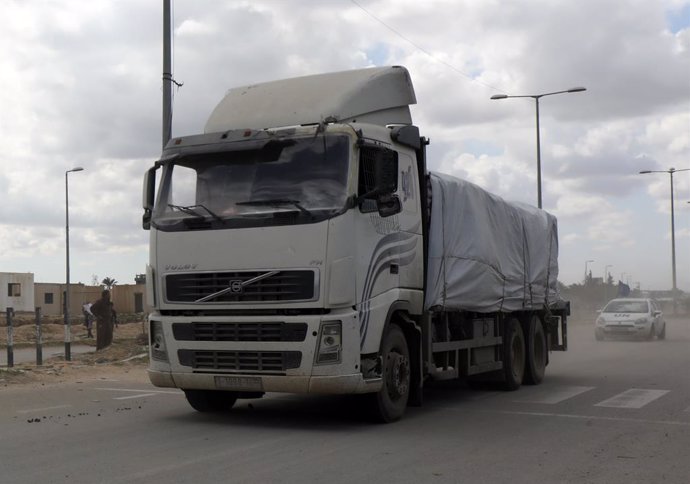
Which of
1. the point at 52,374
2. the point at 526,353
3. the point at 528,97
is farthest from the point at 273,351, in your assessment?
the point at 528,97

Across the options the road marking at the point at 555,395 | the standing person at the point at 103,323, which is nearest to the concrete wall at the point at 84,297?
the standing person at the point at 103,323

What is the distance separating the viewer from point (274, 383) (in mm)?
8875

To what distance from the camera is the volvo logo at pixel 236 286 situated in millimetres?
8930

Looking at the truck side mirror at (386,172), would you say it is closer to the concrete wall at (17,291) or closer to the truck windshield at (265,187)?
the truck windshield at (265,187)

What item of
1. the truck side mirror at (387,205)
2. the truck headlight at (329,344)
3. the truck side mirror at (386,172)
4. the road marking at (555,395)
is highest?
the truck side mirror at (386,172)

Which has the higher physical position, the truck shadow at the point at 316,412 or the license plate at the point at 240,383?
the license plate at the point at 240,383

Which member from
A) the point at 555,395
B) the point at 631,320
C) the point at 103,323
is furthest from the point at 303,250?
the point at 631,320

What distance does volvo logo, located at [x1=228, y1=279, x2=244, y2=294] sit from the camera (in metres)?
8.93

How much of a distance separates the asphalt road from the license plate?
47 centimetres

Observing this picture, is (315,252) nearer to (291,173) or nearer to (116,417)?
(291,173)

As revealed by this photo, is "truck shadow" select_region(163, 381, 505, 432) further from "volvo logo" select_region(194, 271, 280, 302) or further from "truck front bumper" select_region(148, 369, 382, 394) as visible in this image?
"volvo logo" select_region(194, 271, 280, 302)

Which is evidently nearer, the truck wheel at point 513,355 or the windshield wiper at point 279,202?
the windshield wiper at point 279,202

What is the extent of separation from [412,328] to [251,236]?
2.40 metres

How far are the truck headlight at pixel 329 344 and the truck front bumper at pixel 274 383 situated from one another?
0.61ft
